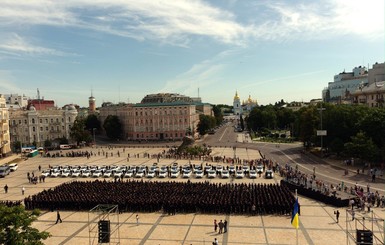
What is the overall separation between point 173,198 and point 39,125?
240ft

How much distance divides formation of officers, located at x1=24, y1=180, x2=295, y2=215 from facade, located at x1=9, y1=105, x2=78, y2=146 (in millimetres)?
62839

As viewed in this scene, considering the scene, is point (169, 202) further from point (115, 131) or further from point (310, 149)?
point (115, 131)

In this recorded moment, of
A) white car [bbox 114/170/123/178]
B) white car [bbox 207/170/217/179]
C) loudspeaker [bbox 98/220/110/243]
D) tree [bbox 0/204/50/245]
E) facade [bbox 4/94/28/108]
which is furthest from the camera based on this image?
facade [bbox 4/94/28/108]

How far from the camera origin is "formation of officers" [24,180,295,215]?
28.8 m

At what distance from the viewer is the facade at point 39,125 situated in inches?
3548

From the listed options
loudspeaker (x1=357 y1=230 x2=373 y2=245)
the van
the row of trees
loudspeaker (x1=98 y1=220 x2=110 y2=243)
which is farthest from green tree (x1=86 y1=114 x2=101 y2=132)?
loudspeaker (x1=357 y1=230 x2=373 y2=245)

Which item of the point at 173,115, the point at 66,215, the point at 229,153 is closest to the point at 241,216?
the point at 66,215

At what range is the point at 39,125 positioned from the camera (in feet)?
302

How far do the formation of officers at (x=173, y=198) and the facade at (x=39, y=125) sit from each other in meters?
62.8

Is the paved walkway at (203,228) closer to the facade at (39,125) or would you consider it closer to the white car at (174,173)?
the white car at (174,173)

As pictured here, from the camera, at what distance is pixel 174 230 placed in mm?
25094

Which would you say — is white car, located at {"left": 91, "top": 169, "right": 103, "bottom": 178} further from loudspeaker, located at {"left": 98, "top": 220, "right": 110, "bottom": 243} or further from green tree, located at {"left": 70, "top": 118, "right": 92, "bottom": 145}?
green tree, located at {"left": 70, "top": 118, "right": 92, "bottom": 145}

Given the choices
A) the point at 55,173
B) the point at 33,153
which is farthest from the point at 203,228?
the point at 33,153

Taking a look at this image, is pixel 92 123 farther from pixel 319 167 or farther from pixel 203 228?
pixel 203 228
